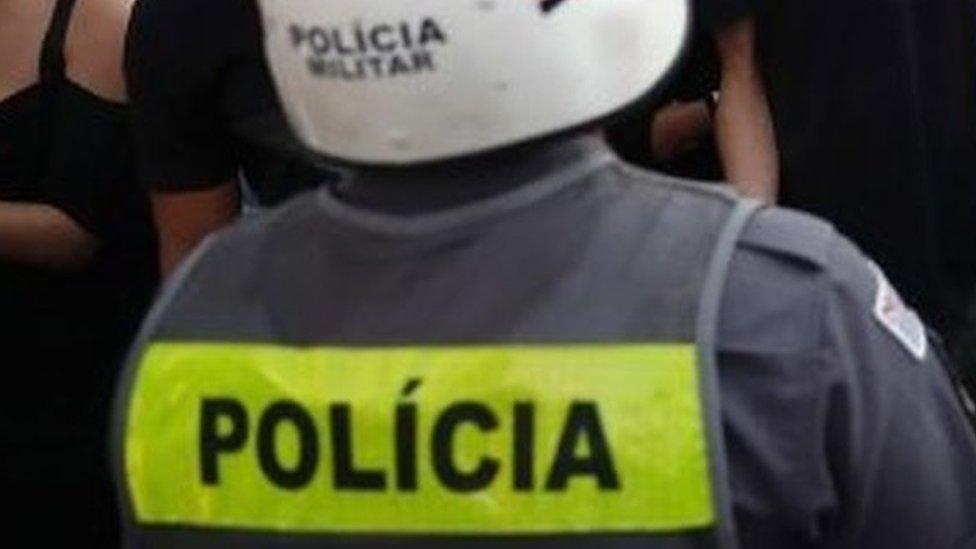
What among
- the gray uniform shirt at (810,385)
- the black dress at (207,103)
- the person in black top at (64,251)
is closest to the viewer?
the gray uniform shirt at (810,385)

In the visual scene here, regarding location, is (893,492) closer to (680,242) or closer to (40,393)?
(680,242)

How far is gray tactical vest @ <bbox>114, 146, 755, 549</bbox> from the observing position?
4.05 feet

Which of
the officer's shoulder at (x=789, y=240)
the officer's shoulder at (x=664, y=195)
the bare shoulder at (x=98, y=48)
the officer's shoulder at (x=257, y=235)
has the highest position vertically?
the officer's shoulder at (x=664, y=195)

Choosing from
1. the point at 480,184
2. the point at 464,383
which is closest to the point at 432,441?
the point at 464,383

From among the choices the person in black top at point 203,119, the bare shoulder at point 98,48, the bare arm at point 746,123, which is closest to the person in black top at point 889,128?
the bare arm at point 746,123

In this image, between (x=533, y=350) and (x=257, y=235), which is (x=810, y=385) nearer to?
(x=533, y=350)

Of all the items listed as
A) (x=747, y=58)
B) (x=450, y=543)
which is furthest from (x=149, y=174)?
(x=450, y=543)

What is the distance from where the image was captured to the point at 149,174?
2.26m

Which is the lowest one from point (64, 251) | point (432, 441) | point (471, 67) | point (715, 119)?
point (64, 251)

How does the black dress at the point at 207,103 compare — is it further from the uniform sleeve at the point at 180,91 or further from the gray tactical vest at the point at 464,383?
the gray tactical vest at the point at 464,383

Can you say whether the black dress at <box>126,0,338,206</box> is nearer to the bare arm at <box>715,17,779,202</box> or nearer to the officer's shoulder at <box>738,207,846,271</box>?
the bare arm at <box>715,17,779,202</box>

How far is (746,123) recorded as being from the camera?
2.26m

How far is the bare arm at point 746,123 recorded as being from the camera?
2.25 m

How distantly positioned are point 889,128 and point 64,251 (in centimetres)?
96
